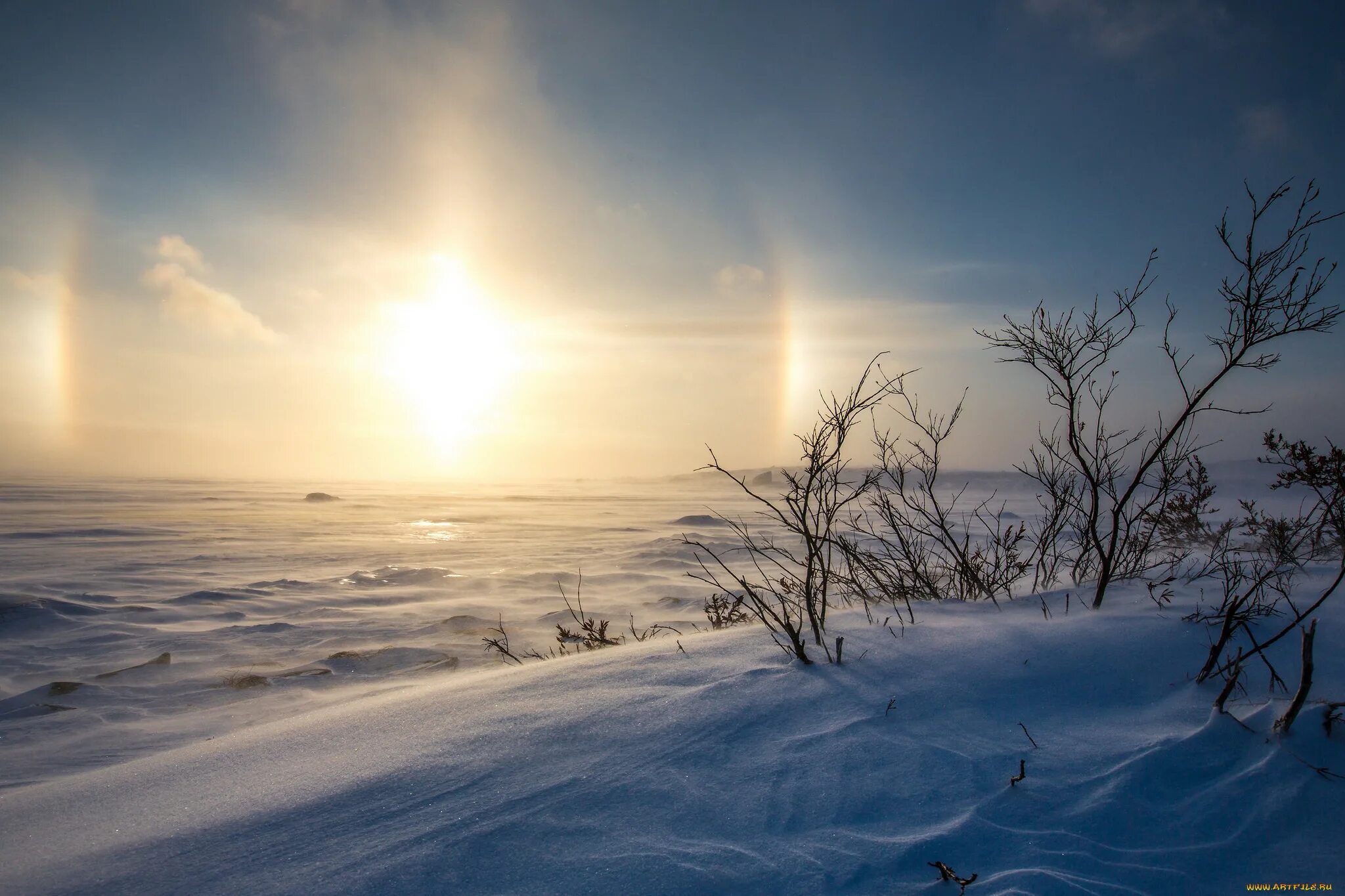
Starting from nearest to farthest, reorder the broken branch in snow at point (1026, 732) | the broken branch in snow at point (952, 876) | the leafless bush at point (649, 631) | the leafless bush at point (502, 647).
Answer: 1. the broken branch in snow at point (952, 876)
2. the broken branch in snow at point (1026, 732)
3. the leafless bush at point (502, 647)
4. the leafless bush at point (649, 631)

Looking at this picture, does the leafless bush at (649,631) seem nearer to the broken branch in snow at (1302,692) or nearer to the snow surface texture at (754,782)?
the snow surface texture at (754,782)

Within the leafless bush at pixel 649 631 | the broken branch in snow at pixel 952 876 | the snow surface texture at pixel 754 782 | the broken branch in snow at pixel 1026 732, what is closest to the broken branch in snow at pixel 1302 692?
the snow surface texture at pixel 754 782

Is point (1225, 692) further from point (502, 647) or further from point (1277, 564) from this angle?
point (502, 647)

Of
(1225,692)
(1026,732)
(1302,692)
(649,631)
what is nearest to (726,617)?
(649,631)

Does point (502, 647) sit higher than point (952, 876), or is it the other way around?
point (952, 876)

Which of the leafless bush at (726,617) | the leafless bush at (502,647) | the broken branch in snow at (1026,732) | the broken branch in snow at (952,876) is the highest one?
the broken branch in snow at (1026,732)

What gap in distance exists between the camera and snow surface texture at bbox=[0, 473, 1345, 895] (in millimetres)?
1290

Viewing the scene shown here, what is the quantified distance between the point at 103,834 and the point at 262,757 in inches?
19.3

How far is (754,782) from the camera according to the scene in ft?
5.21

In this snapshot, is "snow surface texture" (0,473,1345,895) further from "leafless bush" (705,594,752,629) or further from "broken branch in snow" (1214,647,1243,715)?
"leafless bush" (705,594,752,629)

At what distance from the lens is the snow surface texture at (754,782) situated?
1.29m

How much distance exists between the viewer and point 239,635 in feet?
17.1

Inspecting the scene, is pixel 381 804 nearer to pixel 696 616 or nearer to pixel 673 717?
pixel 673 717

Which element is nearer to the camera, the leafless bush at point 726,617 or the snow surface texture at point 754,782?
the snow surface texture at point 754,782
